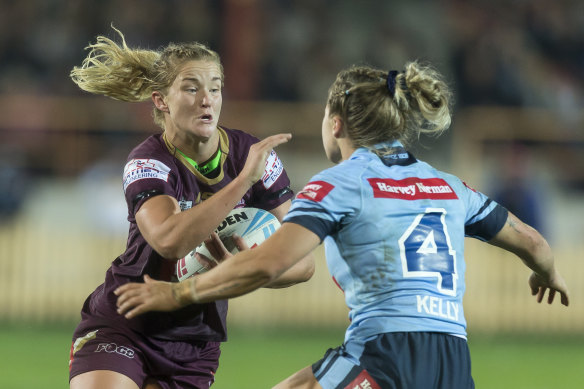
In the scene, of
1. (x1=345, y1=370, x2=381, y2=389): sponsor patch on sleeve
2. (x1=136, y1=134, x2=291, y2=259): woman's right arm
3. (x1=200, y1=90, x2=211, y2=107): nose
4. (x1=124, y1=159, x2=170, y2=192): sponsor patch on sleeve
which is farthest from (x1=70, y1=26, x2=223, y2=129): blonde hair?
(x1=345, y1=370, x2=381, y2=389): sponsor patch on sleeve

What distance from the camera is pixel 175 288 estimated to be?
154 inches

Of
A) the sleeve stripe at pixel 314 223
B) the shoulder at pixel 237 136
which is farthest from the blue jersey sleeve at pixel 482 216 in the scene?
the shoulder at pixel 237 136

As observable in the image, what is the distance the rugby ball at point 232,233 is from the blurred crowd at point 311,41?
10.2 metres

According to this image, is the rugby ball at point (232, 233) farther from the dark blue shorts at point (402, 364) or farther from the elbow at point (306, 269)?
the dark blue shorts at point (402, 364)

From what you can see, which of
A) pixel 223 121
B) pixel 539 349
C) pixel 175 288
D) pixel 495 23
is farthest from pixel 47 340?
pixel 495 23

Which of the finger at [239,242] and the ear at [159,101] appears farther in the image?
the ear at [159,101]

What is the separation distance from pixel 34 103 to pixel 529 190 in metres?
7.32

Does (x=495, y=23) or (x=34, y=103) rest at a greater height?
(x=495, y=23)

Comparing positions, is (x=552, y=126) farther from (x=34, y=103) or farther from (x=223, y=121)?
(x=34, y=103)

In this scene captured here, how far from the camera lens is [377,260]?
154 inches

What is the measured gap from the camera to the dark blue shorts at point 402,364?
12.7 ft

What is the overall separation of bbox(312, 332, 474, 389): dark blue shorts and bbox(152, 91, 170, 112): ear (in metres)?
1.77

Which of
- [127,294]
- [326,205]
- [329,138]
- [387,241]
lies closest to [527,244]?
[387,241]

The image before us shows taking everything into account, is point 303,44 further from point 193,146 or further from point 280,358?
point 193,146
